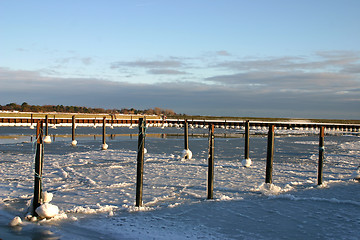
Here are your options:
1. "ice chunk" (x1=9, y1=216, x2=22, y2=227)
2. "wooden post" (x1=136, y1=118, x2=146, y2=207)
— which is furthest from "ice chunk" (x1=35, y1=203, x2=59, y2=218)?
"wooden post" (x1=136, y1=118, x2=146, y2=207)

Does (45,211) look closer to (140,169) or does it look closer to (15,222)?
(15,222)

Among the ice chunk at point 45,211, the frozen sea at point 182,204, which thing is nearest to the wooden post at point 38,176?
the ice chunk at point 45,211

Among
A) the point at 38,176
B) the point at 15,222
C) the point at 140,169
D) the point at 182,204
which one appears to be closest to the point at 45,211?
the point at 15,222

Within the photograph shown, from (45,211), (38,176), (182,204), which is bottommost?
(182,204)

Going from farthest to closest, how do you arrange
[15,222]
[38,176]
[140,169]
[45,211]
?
[140,169] → [38,176] → [45,211] → [15,222]

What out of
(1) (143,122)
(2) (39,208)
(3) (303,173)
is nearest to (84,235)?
(2) (39,208)

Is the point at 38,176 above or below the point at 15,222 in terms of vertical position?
above

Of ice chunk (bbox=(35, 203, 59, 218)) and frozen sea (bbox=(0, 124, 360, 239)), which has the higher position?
ice chunk (bbox=(35, 203, 59, 218))

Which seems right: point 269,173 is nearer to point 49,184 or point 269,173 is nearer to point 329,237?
point 329,237

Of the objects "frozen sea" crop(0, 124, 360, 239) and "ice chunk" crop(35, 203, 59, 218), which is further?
"ice chunk" crop(35, 203, 59, 218)

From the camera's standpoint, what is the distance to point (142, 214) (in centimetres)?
927

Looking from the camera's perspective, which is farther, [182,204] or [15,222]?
[182,204]

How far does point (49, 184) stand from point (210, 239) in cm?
747

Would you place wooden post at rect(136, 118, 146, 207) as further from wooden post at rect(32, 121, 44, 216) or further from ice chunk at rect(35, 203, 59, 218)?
wooden post at rect(32, 121, 44, 216)
